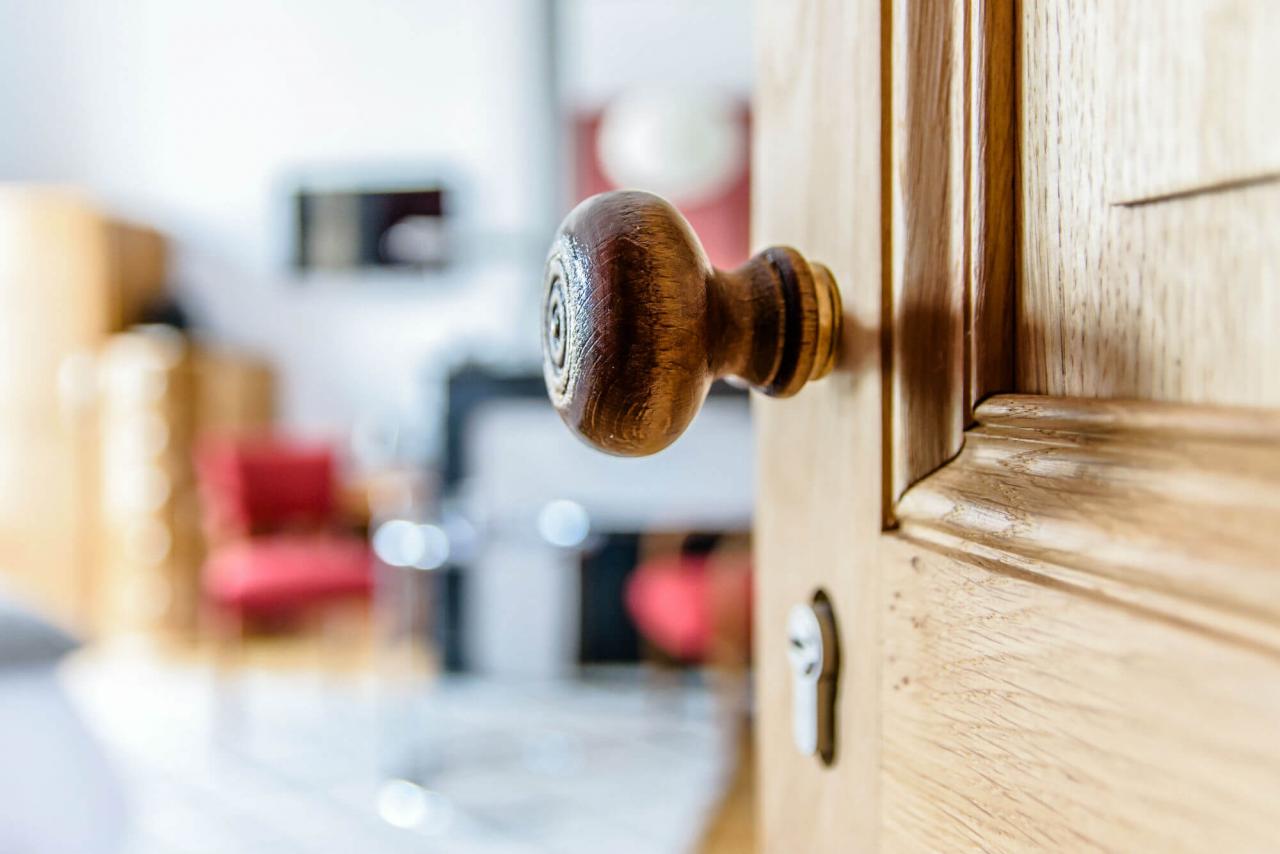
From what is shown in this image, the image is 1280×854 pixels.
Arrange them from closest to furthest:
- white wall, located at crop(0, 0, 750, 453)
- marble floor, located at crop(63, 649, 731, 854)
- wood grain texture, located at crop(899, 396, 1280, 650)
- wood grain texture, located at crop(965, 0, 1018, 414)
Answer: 1. wood grain texture, located at crop(899, 396, 1280, 650)
2. wood grain texture, located at crop(965, 0, 1018, 414)
3. marble floor, located at crop(63, 649, 731, 854)
4. white wall, located at crop(0, 0, 750, 453)

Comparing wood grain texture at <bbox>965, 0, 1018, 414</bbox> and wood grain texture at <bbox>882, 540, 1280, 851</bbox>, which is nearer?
wood grain texture at <bbox>882, 540, 1280, 851</bbox>

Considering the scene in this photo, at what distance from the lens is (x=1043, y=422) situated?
256 mm

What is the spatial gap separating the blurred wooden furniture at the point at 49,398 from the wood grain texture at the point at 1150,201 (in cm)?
434

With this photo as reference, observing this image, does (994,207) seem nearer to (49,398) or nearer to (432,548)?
(432,548)

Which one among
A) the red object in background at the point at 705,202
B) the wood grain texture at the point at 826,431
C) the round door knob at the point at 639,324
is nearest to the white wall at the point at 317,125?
the red object in background at the point at 705,202

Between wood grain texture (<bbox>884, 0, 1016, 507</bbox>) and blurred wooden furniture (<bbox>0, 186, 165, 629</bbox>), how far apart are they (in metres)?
4.28

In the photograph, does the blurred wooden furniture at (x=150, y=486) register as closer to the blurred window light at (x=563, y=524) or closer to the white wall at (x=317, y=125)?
the white wall at (x=317, y=125)

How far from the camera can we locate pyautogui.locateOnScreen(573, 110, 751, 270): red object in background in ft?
14.6

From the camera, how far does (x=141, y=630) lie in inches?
151

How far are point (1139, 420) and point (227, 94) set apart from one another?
5.11 meters

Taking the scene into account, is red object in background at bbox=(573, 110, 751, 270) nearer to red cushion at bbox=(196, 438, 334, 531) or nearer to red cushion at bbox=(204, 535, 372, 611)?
red cushion at bbox=(196, 438, 334, 531)

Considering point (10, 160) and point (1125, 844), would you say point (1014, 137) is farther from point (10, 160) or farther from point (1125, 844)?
point (10, 160)

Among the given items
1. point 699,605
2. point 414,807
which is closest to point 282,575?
point 414,807

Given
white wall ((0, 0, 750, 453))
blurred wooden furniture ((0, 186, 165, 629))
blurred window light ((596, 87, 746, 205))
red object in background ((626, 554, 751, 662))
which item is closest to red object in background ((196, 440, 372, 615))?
red object in background ((626, 554, 751, 662))
